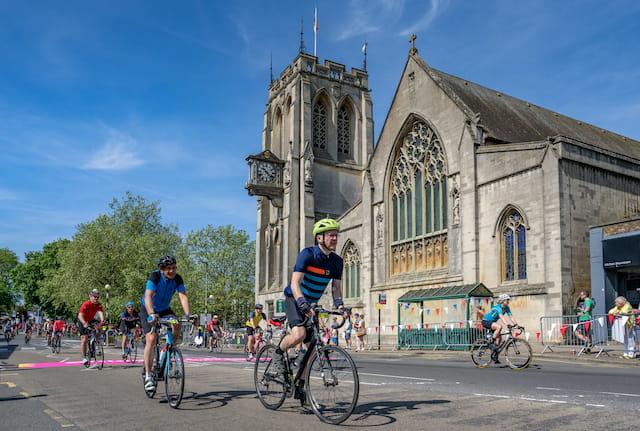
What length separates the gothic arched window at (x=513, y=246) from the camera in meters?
27.4

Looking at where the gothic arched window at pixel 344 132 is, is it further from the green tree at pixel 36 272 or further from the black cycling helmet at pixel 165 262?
the black cycling helmet at pixel 165 262

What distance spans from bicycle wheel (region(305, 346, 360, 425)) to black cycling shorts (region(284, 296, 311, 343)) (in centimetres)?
23

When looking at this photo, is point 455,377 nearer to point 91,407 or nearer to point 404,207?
point 91,407

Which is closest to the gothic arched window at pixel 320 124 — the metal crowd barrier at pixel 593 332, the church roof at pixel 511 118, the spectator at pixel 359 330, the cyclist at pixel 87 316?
the church roof at pixel 511 118

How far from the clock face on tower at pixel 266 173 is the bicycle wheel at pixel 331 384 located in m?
46.4

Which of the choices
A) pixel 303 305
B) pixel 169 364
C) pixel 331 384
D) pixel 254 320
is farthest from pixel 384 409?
pixel 254 320

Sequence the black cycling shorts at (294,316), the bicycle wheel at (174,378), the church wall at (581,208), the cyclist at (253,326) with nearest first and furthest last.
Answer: the black cycling shorts at (294,316) → the bicycle wheel at (174,378) → the cyclist at (253,326) → the church wall at (581,208)

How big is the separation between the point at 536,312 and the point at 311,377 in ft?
70.6

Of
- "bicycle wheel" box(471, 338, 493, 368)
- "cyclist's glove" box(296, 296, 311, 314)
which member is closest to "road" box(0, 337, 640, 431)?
"cyclist's glove" box(296, 296, 311, 314)

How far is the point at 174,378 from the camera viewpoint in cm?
716

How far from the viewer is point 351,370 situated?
5691 mm

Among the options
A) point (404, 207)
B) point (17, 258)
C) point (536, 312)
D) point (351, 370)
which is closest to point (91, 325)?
point (351, 370)

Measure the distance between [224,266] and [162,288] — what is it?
211ft

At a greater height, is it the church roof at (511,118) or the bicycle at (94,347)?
the church roof at (511,118)
